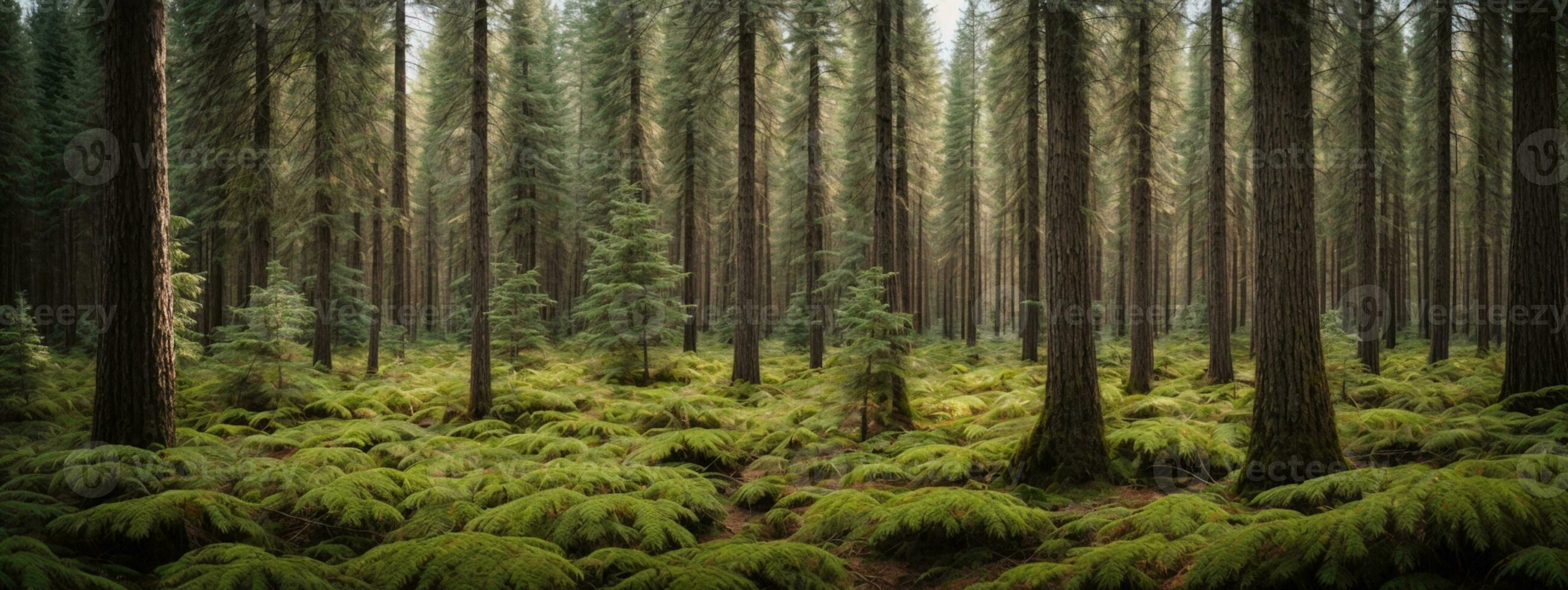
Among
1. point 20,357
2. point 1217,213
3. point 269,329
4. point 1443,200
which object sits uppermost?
point 1443,200

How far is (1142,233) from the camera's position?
13.8 m

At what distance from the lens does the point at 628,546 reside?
5445mm

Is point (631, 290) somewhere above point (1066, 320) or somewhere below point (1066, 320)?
above

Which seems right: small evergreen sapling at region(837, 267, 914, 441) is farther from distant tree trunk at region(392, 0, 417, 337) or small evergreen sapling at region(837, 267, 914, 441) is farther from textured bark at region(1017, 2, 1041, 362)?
distant tree trunk at region(392, 0, 417, 337)

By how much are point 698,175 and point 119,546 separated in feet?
54.3

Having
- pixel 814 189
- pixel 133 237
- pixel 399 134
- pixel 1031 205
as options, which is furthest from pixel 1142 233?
pixel 399 134

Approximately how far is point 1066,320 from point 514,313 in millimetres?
15094

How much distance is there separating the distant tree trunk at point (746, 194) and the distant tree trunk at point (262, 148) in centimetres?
963

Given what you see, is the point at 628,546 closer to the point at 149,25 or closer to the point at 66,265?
the point at 149,25

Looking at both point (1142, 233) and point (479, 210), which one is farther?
point (1142, 233)

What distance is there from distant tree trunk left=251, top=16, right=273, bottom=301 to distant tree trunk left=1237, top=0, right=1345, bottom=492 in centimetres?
1689

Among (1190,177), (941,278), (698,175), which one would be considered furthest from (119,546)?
(941,278)

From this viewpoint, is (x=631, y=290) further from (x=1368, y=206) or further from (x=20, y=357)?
(x=1368, y=206)

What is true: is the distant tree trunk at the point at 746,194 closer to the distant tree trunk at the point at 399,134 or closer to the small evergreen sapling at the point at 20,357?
the distant tree trunk at the point at 399,134
